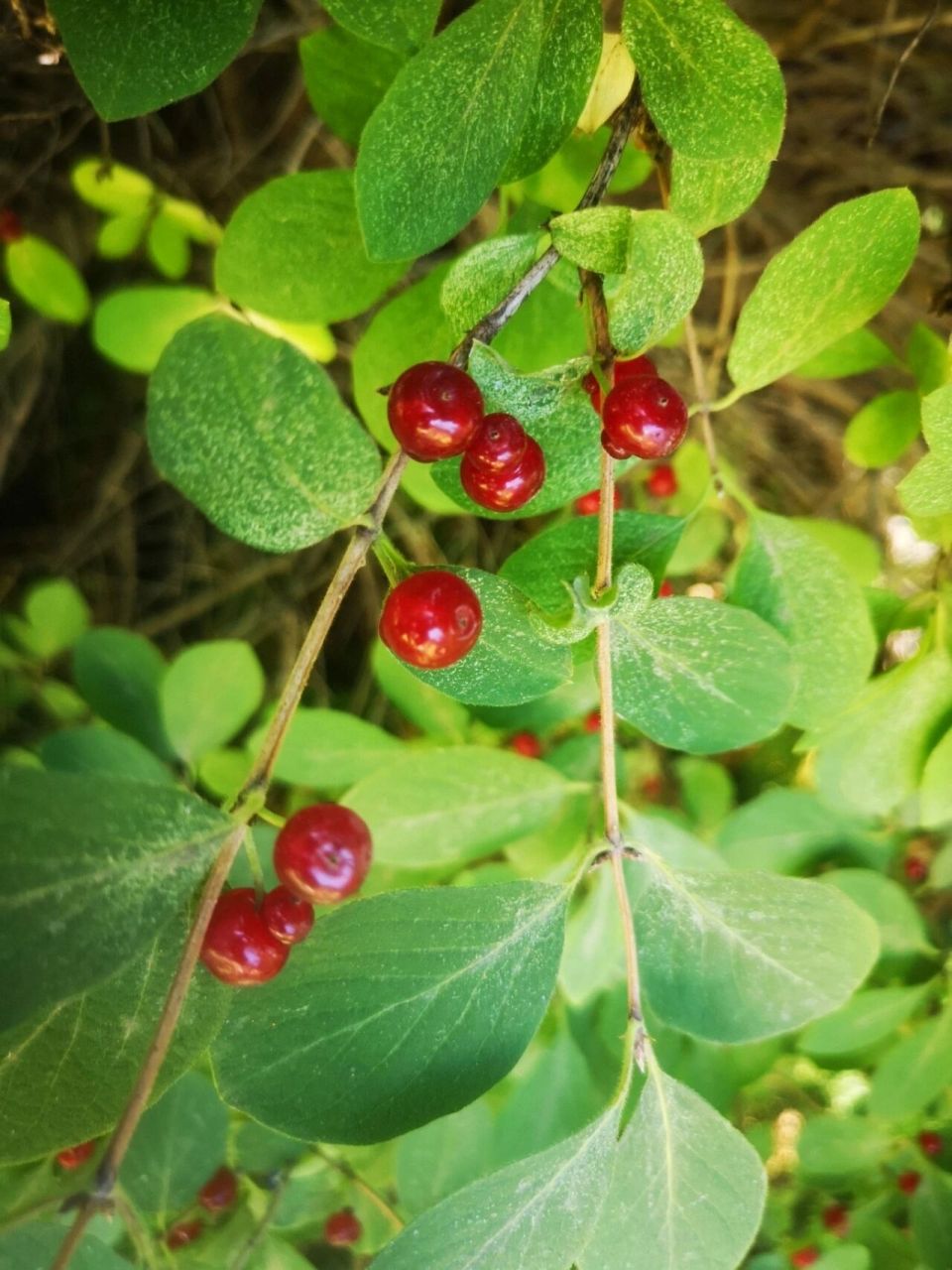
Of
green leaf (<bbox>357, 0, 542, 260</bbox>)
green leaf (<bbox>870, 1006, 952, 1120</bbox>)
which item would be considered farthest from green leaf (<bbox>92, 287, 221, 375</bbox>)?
green leaf (<bbox>870, 1006, 952, 1120</bbox>)

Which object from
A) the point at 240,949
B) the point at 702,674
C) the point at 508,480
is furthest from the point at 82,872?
the point at 702,674

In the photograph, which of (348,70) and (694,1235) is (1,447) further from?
(694,1235)

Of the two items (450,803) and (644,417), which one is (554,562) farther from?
(450,803)

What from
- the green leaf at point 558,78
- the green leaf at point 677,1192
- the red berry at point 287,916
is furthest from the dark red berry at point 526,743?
the green leaf at point 558,78

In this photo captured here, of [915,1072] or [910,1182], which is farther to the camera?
[910,1182]

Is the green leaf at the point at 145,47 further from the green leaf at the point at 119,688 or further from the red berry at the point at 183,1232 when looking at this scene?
the red berry at the point at 183,1232

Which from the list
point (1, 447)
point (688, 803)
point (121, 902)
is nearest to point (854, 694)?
point (121, 902)
